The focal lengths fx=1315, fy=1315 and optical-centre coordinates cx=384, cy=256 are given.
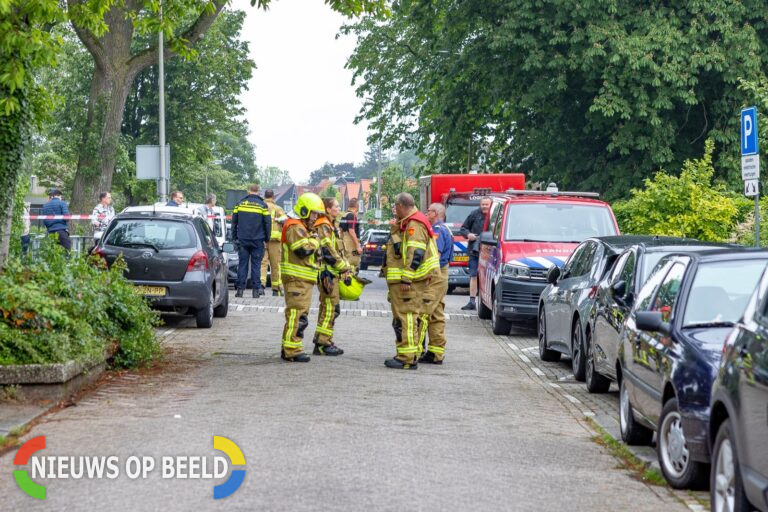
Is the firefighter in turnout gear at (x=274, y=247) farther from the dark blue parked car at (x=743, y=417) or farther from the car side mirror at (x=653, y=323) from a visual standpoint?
the dark blue parked car at (x=743, y=417)

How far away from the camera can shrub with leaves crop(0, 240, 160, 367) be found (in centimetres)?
1044

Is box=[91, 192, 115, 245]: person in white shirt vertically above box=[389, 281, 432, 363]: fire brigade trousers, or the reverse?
box=[91, 192, 115, 245]: person in white shirt

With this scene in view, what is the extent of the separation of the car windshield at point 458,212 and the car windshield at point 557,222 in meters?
9.50

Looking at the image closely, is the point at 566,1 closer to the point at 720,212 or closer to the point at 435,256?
the point at 720,212

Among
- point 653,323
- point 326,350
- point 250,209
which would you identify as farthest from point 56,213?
point 653,323

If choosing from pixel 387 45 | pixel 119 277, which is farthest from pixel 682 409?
pixel 387 45

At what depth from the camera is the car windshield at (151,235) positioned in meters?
17.5

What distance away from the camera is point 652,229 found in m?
20.6

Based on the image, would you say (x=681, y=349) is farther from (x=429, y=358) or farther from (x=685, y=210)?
(x=685, y=210)

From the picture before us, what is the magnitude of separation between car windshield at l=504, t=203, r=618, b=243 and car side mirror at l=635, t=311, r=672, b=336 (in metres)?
10.6

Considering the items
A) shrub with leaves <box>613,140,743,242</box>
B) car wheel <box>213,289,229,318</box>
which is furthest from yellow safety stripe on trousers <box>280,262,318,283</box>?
shrub with leaves <box>613,140,743,242</box>

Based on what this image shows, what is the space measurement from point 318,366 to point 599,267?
3.11 meters

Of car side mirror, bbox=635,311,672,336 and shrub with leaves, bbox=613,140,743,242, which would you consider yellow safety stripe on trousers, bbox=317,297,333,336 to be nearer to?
car side mirror, bbox=635,311,672,336

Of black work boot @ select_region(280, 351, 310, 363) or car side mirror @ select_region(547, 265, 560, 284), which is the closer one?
black work boot @ select_region(280, 351, 310, 363)
